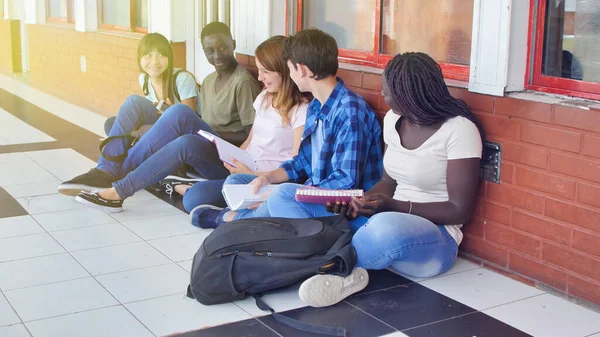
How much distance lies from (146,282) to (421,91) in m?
1.34

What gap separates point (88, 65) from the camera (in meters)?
8.09

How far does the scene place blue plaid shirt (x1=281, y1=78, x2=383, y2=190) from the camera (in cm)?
325

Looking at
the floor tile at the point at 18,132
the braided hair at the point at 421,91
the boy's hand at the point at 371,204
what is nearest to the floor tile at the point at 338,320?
the boy's hand at the point at 371,204

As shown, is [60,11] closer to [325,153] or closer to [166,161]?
[166,161]

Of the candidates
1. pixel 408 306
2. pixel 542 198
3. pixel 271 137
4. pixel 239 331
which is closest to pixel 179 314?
pixel 239 331

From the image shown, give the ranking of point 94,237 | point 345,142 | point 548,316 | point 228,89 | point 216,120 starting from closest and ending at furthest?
1. point 548,316
2. point 345,142
3. point 94,237
4. point 228,89
5. point 216,120

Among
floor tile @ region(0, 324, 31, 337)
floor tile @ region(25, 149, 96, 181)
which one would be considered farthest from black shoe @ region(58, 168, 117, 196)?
floor tile @ region(0, 324, 31, 337)

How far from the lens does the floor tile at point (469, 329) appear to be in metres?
2.64

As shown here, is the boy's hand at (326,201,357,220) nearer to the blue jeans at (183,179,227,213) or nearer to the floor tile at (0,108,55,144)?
the blue jeans at (183,179,227,213)

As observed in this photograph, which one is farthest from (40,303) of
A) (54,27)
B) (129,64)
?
(54,27)

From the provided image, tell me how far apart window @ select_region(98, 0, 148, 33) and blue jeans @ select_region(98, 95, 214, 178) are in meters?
2.50

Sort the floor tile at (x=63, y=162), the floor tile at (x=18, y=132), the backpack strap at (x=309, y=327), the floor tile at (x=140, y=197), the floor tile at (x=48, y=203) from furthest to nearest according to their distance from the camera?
the floor tile at (x=18, y=132) < the floor tile at (x=63, y=162) < the floor tile at (x=140, y=197) < the floor tile at (x=48, y=203) < the backpack strap at (x=309, y=327)

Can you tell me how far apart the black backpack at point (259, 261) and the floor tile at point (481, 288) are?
1.43ft

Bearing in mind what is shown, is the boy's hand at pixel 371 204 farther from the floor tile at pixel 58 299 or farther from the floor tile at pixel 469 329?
the floor tile at pixel 58 299
